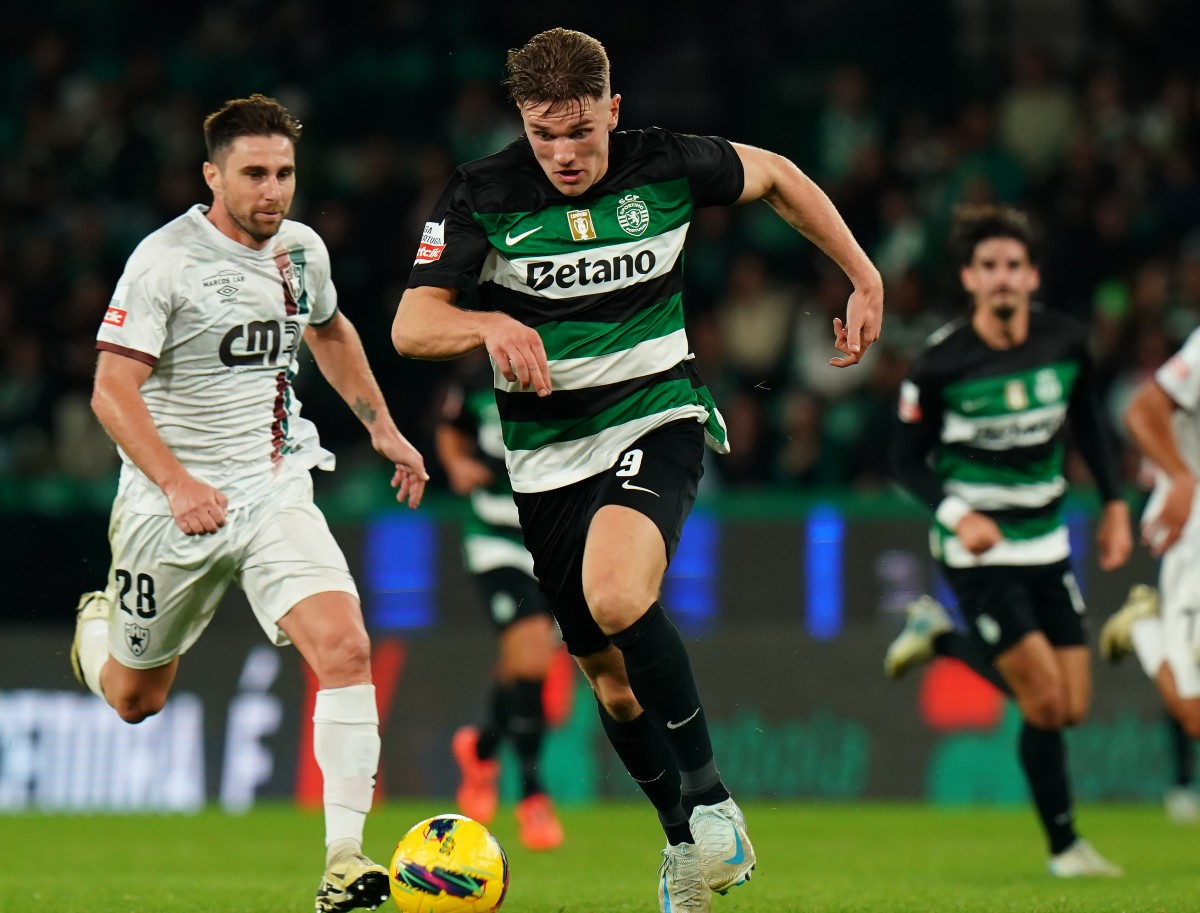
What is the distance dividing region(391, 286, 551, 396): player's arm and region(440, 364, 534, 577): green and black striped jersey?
14.7ft

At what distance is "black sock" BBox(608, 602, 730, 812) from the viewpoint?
5629mm

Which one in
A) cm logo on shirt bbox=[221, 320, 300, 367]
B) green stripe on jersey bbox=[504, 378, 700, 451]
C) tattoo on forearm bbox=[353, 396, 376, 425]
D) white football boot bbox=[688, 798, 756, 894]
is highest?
cm logo on shirt bbox=[221, 320, 300, 367]

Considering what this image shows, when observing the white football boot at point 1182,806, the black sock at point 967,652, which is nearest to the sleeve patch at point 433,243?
the black sock at point 967,652

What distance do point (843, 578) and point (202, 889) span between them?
5233mm

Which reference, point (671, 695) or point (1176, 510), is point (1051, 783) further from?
point (671, 695)

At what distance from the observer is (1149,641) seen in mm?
9164

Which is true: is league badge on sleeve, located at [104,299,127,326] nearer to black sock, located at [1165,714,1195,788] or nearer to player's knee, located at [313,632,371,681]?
player's knee, located at [313,632,371,681]

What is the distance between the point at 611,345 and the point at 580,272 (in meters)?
0.24

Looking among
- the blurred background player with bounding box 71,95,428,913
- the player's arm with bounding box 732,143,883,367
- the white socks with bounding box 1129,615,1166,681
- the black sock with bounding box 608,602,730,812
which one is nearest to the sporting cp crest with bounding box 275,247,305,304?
the blurred background player with bounding box 71,95,428,913

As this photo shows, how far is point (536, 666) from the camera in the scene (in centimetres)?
1014

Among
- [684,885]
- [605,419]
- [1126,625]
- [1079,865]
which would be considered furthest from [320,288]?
[1126,625]

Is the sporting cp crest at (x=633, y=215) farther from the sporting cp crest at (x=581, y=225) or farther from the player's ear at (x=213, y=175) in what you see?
the player's ear at (x=213, y=175)

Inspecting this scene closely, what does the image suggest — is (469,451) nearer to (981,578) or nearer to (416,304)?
(981,578)

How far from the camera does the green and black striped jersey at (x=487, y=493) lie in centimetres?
1030
